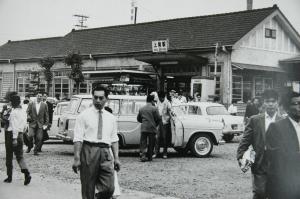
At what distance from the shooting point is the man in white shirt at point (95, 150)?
6.32m

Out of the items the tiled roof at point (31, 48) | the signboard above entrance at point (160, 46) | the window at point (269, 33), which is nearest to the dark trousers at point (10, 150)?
the signboard above entrance at point (160, 46)

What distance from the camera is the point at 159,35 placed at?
114ft

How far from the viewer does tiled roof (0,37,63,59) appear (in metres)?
43.0

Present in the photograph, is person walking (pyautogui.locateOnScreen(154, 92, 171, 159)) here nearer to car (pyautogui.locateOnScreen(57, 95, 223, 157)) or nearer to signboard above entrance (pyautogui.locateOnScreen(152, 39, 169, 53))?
car (pyautogui.locateOnScreen(57, 95, 223, 157))

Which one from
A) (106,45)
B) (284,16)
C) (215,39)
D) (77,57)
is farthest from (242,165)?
(106,45)

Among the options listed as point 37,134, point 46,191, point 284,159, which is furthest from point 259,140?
point 37,134

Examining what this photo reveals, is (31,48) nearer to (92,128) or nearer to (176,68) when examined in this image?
(176,68)

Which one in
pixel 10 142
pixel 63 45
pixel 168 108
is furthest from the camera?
pixel 63 45

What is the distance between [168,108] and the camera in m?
14.6

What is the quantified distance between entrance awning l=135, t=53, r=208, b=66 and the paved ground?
765 inches

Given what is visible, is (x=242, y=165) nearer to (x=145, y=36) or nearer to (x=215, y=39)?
(x=215, y=39)

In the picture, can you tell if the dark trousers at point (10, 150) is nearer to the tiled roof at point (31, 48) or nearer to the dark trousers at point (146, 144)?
the dark trousers at point (146, 144)

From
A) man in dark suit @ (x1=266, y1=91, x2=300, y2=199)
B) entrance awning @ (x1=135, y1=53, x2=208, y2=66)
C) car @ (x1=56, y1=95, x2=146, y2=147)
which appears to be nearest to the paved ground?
man in dark suit @ (x1=266, y1=91, x2=300, y2=199)

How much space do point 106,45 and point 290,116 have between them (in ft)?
107
